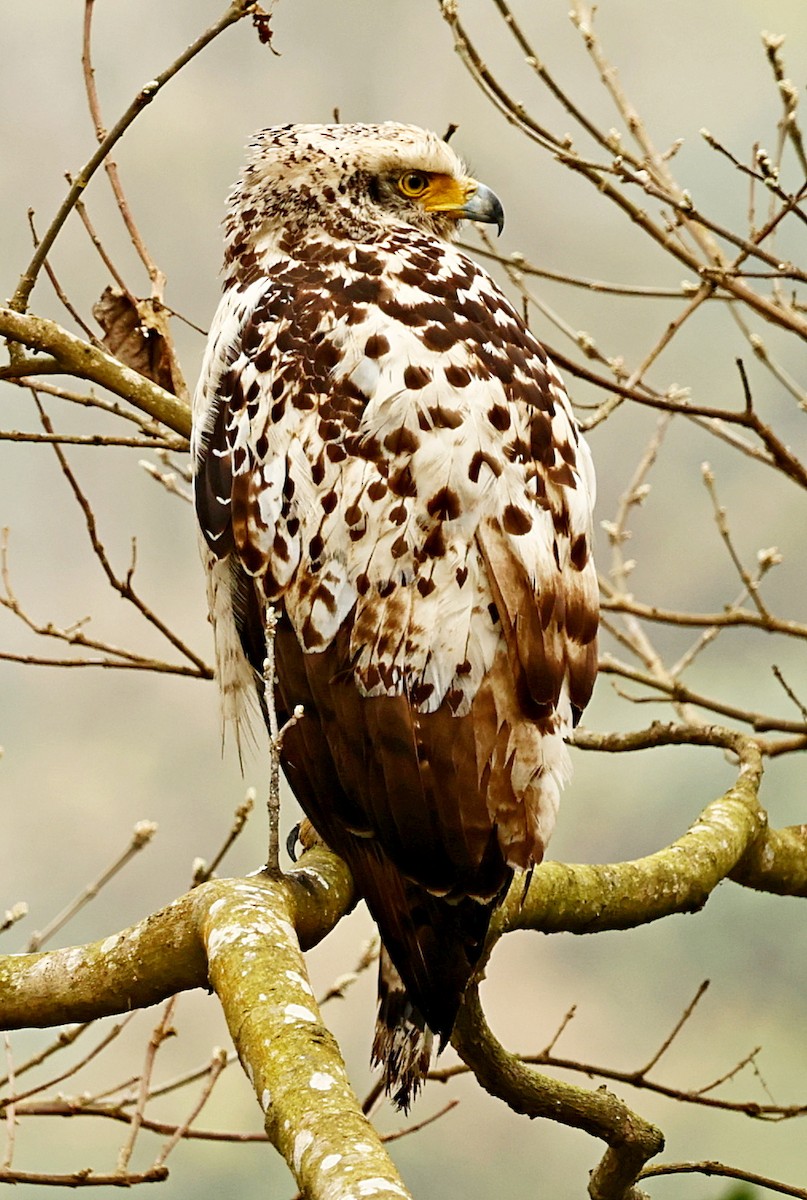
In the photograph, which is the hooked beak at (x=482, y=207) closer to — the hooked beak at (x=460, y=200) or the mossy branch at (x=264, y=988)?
the hooked beak at (x=460, y=200)

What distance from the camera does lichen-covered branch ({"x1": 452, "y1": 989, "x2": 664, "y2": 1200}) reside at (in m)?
2.12

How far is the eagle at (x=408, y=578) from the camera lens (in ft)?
6.20

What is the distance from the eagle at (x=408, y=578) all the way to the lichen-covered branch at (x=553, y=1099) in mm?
101

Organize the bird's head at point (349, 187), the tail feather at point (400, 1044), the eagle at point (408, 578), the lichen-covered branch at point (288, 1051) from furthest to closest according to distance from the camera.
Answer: the bird's head at point (349, 187)
the tail feather at point (400, 1044)
the eagle at point (408, 578)
the lichen-covered branch at point (288, 1051)

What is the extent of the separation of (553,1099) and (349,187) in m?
1.51

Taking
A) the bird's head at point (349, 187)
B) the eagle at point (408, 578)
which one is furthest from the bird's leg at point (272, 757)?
the bird's head at point (349, 187)

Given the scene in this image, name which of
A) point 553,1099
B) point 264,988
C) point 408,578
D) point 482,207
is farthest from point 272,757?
point 482,207

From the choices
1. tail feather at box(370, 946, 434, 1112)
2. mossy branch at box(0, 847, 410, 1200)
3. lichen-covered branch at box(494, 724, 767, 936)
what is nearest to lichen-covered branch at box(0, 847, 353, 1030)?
mossy branch at box(0, 847, 410, 1200)

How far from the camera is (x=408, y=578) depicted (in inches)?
75.4

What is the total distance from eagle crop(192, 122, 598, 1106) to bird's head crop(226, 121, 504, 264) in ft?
0.58

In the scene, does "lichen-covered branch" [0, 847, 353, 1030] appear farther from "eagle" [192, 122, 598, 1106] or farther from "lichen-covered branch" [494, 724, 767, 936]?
"lichen-covered branch" [494, 724, 767, 936]

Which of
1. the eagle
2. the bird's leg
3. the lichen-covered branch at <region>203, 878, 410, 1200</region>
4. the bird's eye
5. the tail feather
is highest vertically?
the bird's eye

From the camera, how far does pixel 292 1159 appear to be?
1173mm

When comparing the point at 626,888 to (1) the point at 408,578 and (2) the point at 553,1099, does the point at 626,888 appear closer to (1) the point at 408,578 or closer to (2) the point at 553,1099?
(2) the point at 553,1099
